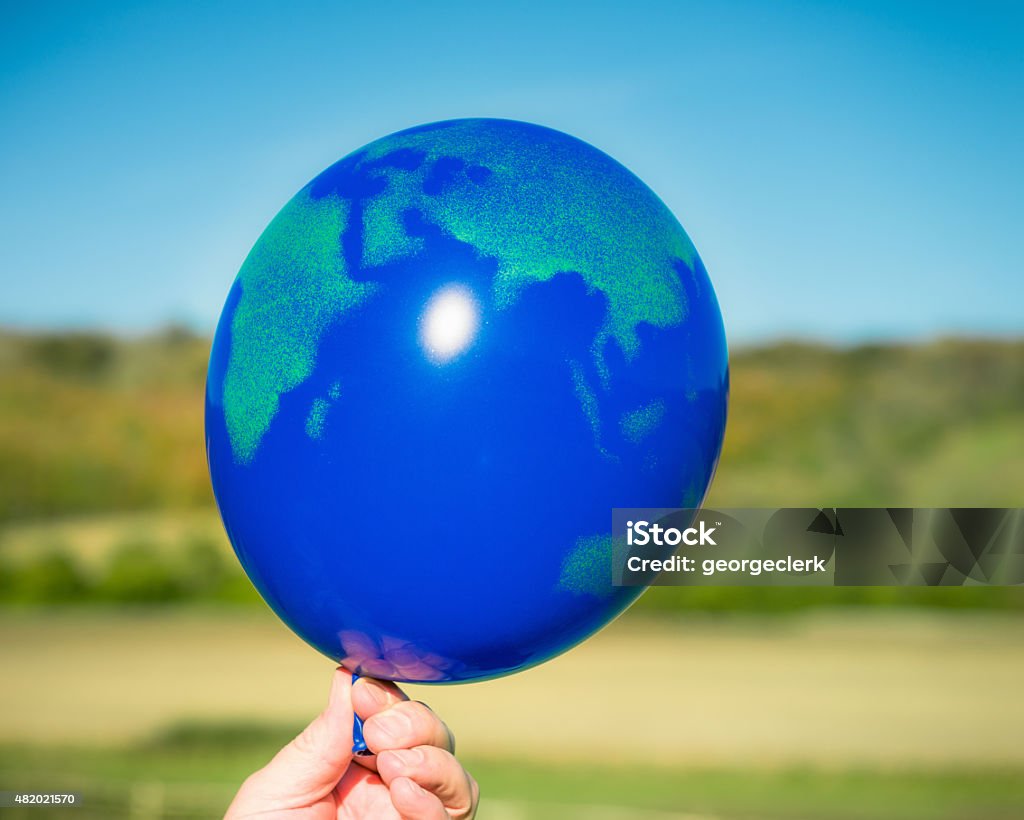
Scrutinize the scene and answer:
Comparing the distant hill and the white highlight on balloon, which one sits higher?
the distant hill

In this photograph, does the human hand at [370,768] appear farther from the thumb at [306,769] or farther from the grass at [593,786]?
the grass at [593,786]

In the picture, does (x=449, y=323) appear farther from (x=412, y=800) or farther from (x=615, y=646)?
(x=615, y=646)

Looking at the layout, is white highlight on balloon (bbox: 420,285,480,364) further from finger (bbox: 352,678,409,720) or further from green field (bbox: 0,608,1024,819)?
green field (bbox: 0,608,1024,819)

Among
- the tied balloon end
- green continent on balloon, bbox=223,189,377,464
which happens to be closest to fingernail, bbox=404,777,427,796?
the tied balloon end

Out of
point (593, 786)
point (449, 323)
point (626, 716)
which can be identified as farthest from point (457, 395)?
point (626, 716)

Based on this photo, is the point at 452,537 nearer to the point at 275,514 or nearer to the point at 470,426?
the point at 470,426

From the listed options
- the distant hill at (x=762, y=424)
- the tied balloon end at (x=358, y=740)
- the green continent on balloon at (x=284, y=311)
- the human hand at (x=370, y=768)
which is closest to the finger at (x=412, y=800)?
the human hand at (x=370, y=768)
